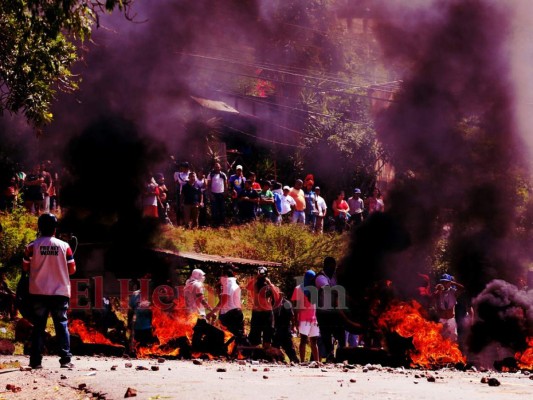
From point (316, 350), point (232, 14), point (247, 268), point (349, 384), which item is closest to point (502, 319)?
point (316, 350)

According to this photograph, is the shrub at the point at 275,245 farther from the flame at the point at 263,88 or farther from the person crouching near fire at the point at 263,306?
the person crouching near fire at the point at 263,306

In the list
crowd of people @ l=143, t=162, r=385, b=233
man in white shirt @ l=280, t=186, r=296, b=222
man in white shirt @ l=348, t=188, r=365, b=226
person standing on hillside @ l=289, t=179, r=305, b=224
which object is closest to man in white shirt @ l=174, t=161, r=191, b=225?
crowd of people @ l=143, t=162, r=385, b=233

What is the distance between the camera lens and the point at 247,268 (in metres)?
19.2

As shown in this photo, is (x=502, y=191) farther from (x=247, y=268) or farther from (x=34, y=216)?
(x=34, y=216)

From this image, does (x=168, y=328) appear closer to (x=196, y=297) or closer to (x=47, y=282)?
(x=196, y=297)

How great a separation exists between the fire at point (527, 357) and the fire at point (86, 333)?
626 centimetres

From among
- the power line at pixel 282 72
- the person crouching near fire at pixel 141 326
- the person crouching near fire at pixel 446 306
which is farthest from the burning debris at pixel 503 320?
the power line at pixel 282 72

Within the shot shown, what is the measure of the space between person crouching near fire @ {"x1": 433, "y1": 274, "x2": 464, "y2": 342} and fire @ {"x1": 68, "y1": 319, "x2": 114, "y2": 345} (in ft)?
19.2

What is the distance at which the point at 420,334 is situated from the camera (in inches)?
552

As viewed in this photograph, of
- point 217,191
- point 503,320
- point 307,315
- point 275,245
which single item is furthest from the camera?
point 275,245

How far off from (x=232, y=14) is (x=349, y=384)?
13361mm

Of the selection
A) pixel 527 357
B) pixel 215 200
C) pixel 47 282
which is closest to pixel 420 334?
pixel 527 357

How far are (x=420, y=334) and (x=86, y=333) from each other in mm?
5014

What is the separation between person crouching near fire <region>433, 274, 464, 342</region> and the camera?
1593 centimetres
